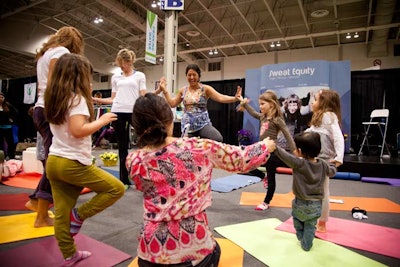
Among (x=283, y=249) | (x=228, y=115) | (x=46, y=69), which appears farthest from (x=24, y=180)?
(x=228, y=115)

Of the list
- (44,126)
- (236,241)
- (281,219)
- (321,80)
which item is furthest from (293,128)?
(44,126)

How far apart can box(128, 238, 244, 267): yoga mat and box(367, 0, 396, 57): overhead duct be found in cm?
910

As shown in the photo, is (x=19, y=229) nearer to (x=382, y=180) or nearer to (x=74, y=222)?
(x=74, y=222)

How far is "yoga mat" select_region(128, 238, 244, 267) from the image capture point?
154 centimetres

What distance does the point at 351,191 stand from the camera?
3.73m

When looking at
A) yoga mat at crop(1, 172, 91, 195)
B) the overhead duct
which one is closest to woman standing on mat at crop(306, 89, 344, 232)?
yoga mat at crop(1, 172, 91, 195)

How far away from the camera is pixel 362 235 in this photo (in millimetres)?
2041

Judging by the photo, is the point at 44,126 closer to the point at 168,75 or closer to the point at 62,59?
the point at 62,59

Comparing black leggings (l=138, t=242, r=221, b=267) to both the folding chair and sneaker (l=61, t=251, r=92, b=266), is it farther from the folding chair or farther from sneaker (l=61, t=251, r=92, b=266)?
the folding chair

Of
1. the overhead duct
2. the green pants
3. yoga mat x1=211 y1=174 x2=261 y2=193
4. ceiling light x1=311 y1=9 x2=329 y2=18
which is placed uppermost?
ceiling light x1=311 y1=9 x2=329 y2=18

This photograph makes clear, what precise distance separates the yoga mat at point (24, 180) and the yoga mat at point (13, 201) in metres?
0.45

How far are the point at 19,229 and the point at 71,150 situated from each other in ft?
3.34

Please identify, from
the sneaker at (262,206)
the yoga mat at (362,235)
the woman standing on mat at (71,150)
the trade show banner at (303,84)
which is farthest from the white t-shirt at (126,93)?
the trade show banner at (303,84)

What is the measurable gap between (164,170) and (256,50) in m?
13.7
